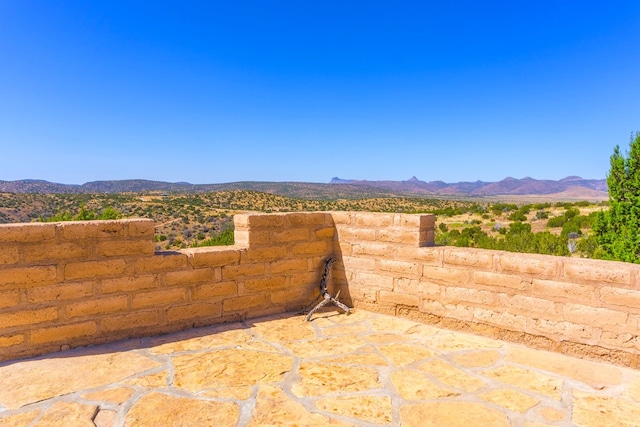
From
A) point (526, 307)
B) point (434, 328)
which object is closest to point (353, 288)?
point (434, 328)

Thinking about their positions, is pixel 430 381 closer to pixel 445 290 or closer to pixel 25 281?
pixel 445 290

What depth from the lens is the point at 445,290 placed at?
448 centimetres

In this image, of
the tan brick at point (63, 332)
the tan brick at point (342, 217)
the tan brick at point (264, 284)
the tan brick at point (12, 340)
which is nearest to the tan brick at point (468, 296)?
the tan brick at point (342, 217)

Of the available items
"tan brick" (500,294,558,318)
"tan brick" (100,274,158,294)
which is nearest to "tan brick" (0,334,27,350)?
"tan brick" (100,274,158,294)

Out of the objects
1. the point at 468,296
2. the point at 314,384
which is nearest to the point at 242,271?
the point at 314,384

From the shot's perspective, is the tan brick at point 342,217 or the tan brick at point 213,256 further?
the tan brick at point 342,217

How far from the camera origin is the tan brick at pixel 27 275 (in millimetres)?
3482

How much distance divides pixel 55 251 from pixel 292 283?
101 inches

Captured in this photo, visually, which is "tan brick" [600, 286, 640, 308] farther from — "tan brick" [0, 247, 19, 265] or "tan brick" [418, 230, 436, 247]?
"tan brick" [0, 247, 19, 265]

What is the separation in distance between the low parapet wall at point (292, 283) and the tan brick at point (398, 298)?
13 millimetres

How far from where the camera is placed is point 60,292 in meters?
3.70

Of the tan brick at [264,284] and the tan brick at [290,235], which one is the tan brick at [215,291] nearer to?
the tan brick at [264,284]

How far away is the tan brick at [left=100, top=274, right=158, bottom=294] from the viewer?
3.92 m

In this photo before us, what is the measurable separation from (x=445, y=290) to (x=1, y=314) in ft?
13.8
